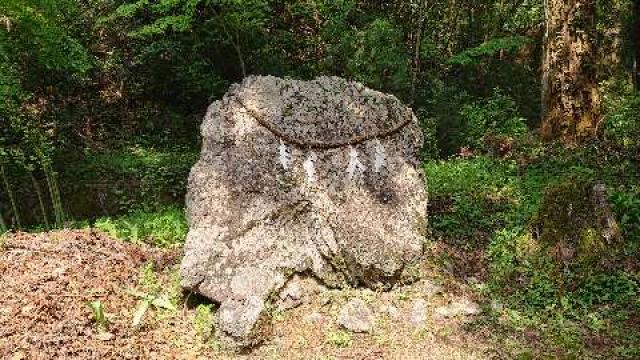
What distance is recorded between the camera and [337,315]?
23.4ft

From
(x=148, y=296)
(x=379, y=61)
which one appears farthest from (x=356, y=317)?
(x=379, y=61)

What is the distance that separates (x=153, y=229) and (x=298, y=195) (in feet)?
9.45

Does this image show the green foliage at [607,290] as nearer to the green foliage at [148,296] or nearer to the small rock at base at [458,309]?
the small rock at base at [458,309]

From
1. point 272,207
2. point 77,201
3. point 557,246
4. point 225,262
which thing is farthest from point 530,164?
point 77,201

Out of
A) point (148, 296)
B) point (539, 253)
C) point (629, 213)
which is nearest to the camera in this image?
point (148, 296)

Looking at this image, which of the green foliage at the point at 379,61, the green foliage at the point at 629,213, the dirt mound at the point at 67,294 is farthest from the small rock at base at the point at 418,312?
the green foliage at the point at 379,61

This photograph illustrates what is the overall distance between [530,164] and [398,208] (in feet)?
12.3

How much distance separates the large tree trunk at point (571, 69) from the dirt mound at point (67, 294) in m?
7.56

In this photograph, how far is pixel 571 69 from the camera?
447 inches

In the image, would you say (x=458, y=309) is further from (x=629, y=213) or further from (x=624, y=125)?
(x=624, y=125)

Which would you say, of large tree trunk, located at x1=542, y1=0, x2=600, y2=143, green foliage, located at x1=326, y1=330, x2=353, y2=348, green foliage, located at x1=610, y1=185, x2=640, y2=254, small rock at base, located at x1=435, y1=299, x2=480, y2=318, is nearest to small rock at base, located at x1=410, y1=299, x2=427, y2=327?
small rock at base, located at x1=435, y1=299, x2=480, y2=318

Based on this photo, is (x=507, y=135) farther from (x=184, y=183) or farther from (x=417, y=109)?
(x=184, y=183)

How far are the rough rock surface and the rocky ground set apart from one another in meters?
0.01

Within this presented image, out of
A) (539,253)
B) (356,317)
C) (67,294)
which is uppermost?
(67,294)
